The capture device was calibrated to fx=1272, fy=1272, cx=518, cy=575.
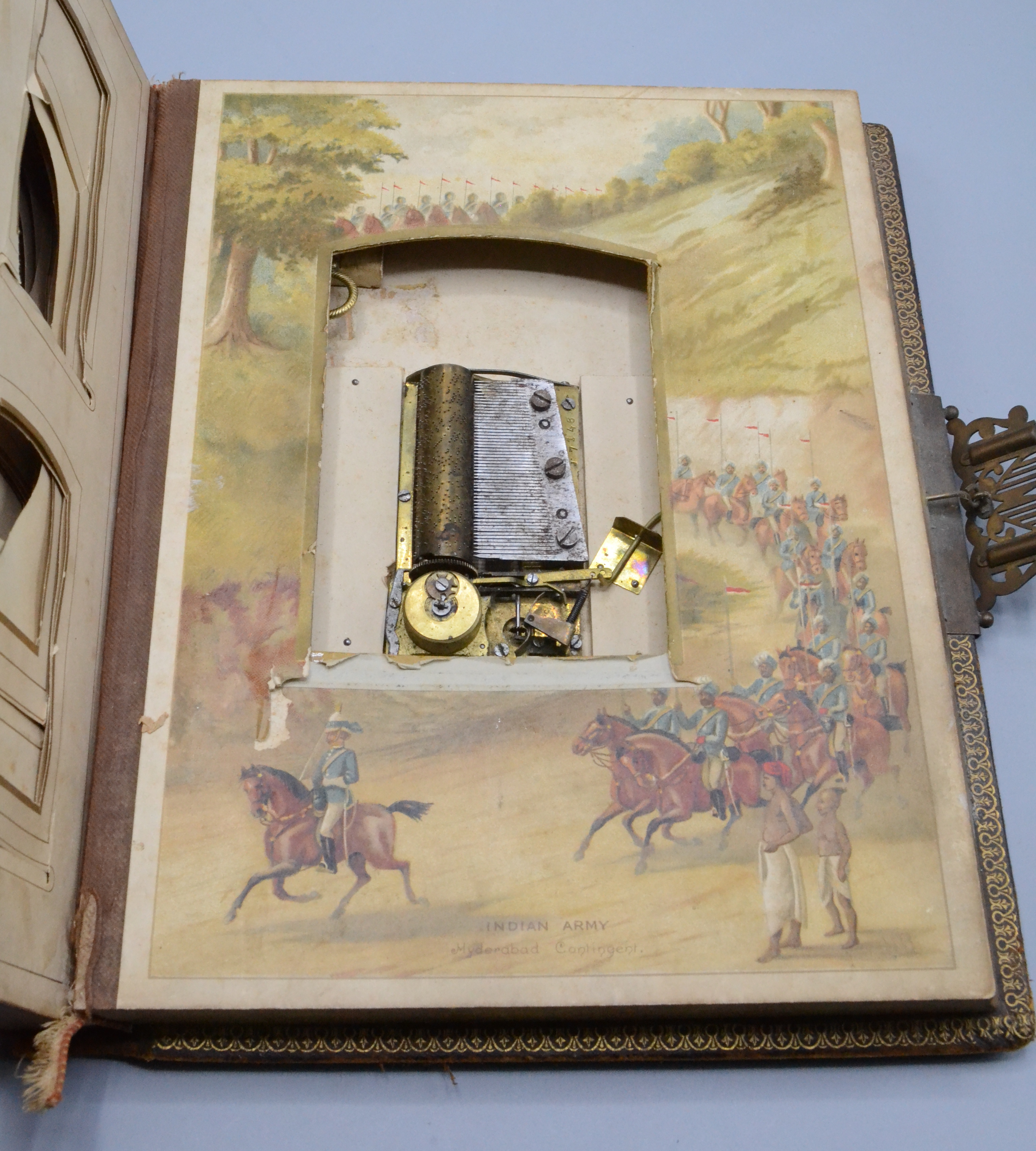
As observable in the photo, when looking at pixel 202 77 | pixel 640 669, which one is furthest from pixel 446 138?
pixel 640 669

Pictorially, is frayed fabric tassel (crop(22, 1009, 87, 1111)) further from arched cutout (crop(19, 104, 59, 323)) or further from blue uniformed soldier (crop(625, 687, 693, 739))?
arched cutout (crop(19, 104, 59, 323))

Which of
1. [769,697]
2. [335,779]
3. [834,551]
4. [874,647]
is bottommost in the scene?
[335,779]

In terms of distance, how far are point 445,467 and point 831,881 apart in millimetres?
1710

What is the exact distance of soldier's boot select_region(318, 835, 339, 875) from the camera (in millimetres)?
3312

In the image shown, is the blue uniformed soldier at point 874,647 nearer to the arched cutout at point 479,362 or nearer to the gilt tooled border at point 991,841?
the gilt tooled border at point 991,841

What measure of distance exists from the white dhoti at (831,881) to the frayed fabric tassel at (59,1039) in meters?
1.88

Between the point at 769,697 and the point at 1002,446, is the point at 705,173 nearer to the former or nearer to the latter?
the point at 1002,446

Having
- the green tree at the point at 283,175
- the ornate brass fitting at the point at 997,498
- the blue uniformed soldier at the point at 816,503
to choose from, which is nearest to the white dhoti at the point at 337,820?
the green tree at the point at 283,175

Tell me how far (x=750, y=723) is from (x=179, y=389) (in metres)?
1.96

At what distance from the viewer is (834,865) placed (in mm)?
3375

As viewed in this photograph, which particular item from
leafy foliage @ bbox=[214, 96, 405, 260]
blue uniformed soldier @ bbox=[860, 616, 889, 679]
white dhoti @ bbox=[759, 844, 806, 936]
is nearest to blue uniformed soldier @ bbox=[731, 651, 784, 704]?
blue uniformed soldier @ bbox=[860, 616, 889, 679]

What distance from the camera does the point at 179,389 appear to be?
3855mm

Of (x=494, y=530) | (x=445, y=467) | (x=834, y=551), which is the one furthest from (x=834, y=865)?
(x=445, y=467)

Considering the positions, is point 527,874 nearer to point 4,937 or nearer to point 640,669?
point 640,669
